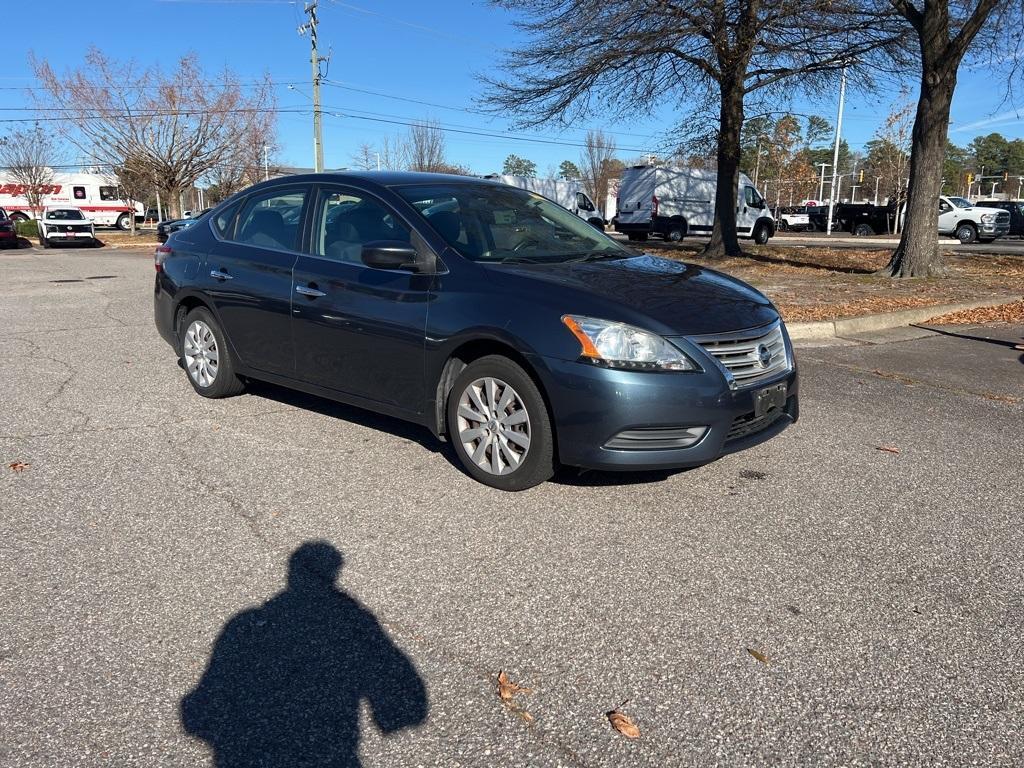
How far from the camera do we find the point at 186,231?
610 cm

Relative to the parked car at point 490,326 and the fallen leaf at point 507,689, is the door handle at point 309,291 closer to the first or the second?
the parked car at point 490,326

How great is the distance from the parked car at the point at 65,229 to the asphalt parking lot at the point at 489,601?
92.5 ft

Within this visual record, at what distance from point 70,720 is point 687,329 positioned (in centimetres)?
286

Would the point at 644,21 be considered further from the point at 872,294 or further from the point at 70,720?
the point at 70,720

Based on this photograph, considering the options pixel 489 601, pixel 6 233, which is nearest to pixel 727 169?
pixel 489 601

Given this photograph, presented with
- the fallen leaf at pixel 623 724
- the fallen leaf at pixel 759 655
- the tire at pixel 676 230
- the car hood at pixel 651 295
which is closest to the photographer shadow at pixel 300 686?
the fallen leaf at pixel 623 724

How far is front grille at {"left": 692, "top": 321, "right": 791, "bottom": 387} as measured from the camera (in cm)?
383

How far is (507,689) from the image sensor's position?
2.48m

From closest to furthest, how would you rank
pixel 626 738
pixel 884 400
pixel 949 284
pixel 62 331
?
pixel 626 738
pixel 884 400
pixel 62 331
pixel 949 284

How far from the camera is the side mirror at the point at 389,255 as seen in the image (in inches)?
164

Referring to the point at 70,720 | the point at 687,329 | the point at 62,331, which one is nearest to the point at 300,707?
the point at 70,720

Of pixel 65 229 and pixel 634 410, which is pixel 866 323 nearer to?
pixel 634 410

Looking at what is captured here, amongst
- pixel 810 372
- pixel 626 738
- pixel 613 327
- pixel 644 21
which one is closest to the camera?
pixel 626 738

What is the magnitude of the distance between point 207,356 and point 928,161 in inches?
477
